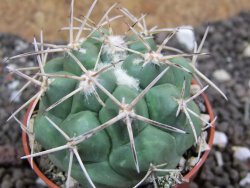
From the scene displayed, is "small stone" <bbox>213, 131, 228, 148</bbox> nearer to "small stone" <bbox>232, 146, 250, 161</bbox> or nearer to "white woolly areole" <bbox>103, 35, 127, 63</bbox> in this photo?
"small stone" <bbox>232, 146, 250, 161</bbox>

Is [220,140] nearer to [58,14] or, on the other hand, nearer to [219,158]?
[219,158]

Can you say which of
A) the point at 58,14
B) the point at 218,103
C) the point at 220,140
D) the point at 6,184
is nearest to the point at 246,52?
the point at 218,103

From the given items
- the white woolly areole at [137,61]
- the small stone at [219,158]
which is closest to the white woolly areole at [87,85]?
the white woolly areole at [137,61]

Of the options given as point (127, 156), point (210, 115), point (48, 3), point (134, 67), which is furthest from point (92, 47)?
point (48, 3)

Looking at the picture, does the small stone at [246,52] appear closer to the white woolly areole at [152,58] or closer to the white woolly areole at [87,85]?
the white woolly areole at [152,58]

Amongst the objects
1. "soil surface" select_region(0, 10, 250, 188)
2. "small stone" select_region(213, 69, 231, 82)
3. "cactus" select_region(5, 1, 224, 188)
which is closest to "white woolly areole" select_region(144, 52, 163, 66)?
"cactus" select_region(5, 1, 224, 188)

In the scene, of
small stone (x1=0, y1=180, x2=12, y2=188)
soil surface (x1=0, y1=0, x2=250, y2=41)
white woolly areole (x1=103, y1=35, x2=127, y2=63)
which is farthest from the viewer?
soil surface (x1=0, y1=0, x2=250, y2=41)
